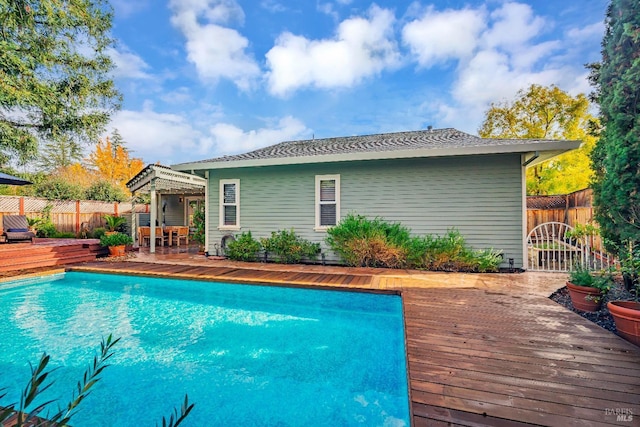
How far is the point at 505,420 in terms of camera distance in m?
2.04

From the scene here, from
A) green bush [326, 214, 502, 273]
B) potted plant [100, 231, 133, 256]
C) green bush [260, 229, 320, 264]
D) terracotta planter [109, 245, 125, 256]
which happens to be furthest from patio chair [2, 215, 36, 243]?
green bush [326, 214, 502, 273]

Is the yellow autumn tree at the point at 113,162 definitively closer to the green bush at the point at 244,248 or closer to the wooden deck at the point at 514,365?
the green bush at the point at 244,248

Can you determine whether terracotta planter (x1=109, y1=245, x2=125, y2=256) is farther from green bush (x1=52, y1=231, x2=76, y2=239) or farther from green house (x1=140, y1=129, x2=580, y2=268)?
green bush (x1=52, y1=231, x2=76, y2=239)

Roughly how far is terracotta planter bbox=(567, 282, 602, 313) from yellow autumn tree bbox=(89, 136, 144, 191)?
29.6 meters

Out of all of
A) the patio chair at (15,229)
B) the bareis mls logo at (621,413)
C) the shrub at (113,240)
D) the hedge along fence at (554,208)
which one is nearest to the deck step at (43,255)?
the shrub at (113,240)

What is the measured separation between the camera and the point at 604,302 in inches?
171

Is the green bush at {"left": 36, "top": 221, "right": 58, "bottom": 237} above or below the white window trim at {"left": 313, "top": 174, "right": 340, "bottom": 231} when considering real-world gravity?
below

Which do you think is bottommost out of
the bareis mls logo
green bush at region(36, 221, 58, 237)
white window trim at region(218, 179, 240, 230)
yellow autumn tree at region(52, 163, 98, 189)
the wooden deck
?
the bareis mls logo

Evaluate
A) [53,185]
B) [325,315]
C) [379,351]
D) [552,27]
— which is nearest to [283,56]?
[552,27]

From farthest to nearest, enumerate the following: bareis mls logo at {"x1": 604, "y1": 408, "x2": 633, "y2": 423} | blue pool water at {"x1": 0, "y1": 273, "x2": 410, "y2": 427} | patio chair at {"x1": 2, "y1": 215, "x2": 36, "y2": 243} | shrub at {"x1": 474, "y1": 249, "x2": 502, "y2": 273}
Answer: patio chair at {"x1": 2, "y1": 215, "x2": 36, "y2": 243}, shrub at {"x1": 474, "y1": 249, "x2": 502, "y2": 273}, blue pool water at {"x1": 0, "y1": 273, "x2": 410, "y2": 427}, bareis mls logo at {"x1": 604, "y1": 408, "x2": 633, "y2": 423}

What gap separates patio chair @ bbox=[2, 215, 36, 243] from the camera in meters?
8.93

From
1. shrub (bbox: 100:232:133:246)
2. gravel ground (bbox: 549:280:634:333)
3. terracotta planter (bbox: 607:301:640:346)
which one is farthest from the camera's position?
shrub (bbox: 100:232:133:246)

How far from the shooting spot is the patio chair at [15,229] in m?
8.93

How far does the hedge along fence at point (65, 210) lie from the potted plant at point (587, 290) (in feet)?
57.2
